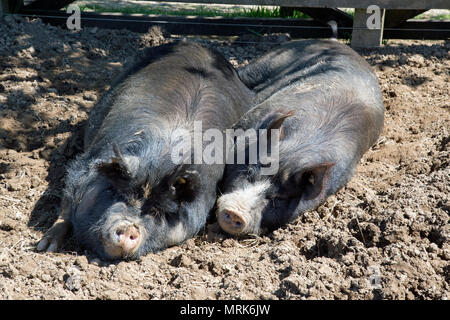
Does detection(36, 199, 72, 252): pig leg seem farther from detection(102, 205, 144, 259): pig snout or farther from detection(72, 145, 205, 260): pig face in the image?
detection(102, 205, 144, 259): pig snout

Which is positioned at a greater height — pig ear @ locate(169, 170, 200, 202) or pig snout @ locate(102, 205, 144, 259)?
pig ear @ locate(169, 170, 200, 202)

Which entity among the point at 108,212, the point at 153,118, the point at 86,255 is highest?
the point at 153,118

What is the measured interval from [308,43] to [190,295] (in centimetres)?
449

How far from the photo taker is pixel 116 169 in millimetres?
4449

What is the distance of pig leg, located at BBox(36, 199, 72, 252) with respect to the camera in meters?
4.56

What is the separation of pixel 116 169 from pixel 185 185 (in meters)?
0.54

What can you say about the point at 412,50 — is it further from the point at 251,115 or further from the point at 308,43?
the point at 251,115

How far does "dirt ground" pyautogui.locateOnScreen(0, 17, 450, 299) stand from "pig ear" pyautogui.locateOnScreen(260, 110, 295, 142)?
807mm

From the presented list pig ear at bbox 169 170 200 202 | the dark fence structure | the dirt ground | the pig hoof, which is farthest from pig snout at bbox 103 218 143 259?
the dark fence structure

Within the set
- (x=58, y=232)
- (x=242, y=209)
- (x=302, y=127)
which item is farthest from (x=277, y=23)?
(x=58, y=232)

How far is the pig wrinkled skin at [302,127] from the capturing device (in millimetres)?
5223

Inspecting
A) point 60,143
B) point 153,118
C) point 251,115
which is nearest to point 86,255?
point 153,118

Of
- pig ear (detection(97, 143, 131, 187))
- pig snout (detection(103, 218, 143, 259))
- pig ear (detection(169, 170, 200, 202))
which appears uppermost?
pig ear (detection(97, 143, 131, 187))

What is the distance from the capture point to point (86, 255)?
177 inches
